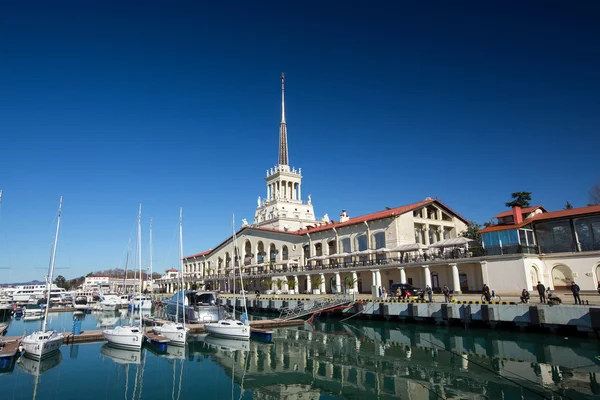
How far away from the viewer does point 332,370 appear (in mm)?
21750

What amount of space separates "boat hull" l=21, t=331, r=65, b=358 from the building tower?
224 feet

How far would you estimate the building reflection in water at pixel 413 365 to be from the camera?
1761 cm

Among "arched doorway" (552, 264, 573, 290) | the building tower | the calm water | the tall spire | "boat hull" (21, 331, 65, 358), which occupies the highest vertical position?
the tall spire

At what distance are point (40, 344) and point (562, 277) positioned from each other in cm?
4269

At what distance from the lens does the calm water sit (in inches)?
706

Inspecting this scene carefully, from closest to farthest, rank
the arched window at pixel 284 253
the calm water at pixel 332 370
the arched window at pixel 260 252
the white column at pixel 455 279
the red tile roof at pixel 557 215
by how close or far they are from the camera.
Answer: the calm water at pixel 332 370 → the red tile roof at pixel 557 215 → the white column at pixel 455 279 → the arched window at pixel 284 253 → the arched window at pixel 260 252

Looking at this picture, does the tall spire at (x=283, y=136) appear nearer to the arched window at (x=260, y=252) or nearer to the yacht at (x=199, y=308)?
the arched window at (x=260, y=252)

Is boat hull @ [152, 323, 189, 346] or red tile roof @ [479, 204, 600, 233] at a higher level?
red tile roof @ [479, 204, 600, 233]

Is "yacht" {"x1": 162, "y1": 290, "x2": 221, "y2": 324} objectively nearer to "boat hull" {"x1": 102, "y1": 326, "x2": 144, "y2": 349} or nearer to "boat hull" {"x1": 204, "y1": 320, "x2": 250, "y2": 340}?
"boat hull" {"x1": 204, "y1": 320, "x2": 250, "y2": 340}

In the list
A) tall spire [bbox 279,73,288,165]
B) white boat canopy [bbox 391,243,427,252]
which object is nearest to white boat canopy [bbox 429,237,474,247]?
white boat canopy [bbox 391,243,427,252]

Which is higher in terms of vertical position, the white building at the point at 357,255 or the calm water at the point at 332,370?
the white building at the point at 357,255

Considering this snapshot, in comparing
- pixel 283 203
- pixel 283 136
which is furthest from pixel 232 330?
→ pixel 283 136

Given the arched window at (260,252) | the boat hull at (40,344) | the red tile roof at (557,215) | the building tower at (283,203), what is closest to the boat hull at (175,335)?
the boat hull at (40,344)

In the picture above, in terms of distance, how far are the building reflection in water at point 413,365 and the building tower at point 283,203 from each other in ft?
211
